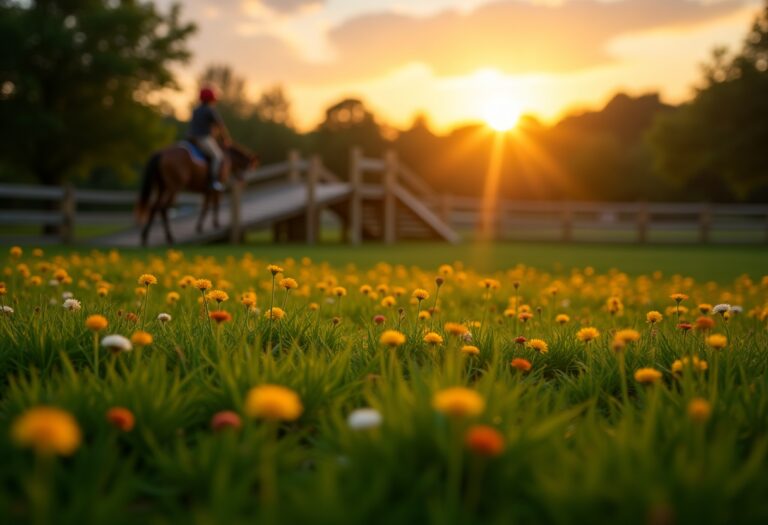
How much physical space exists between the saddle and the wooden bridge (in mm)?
1979

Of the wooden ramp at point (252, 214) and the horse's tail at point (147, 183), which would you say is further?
the wooden ramp at point (252, 214)

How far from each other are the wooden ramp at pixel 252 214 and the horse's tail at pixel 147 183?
3.78 feet

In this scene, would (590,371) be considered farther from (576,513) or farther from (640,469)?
(576,513)

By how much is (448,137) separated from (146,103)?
46.9 meters

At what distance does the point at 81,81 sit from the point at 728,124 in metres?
27.4

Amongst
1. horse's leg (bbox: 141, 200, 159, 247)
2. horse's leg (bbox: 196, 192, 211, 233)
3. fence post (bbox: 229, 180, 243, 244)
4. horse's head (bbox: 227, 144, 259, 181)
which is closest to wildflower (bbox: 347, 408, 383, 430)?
horse's leg (bbox: 141, 200, 159, 247)

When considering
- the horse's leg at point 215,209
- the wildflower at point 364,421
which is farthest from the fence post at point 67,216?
the wildflower at point 364,421

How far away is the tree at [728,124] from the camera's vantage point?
2825 centimetres

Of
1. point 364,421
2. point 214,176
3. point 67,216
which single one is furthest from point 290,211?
point 364,421

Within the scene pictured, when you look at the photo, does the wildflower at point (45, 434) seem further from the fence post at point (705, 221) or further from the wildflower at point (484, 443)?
the fence post at point (705, 221)

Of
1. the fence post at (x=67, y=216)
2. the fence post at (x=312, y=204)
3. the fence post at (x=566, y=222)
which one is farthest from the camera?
the fence post at (x=566, y=222)

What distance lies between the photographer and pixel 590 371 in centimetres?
264

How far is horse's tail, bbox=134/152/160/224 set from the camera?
1241cm

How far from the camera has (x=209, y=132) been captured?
44.1 ft
